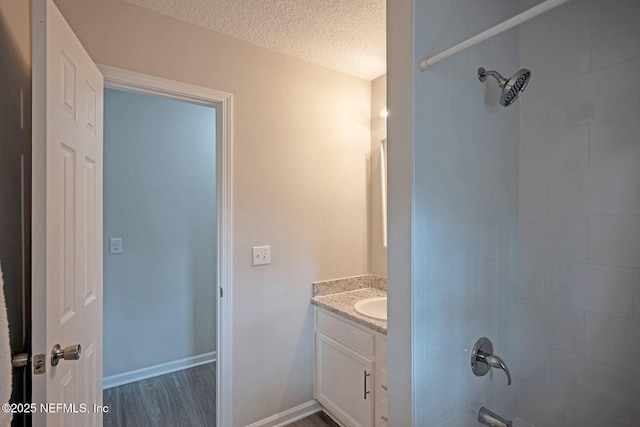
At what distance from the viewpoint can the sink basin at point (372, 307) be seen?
190 cm

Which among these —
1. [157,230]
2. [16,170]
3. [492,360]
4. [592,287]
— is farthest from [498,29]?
[157,230]

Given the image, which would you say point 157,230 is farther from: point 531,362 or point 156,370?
point 531,362

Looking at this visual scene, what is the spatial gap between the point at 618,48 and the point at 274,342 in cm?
218

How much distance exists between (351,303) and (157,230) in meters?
1.79

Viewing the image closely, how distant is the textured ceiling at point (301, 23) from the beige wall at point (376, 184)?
30 centimetres

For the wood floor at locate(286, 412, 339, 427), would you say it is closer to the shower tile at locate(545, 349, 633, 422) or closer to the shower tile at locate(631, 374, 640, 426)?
the shower tile at locate(545, 349, 633, 422)

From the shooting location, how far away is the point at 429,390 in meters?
1.12

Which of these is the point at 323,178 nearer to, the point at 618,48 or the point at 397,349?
the point at 397,349

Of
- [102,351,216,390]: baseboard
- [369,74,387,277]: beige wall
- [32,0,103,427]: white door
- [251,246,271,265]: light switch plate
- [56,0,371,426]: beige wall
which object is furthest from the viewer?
[102,351,216,390]: baseboard

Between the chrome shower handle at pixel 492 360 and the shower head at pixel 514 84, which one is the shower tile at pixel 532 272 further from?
the shower head at pixel 514 84

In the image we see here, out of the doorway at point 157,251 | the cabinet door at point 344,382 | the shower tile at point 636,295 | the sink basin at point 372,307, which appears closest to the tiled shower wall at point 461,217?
the shower tile at point 636,295

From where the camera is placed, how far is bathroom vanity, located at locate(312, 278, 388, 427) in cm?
164

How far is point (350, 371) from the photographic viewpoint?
182 centimetres

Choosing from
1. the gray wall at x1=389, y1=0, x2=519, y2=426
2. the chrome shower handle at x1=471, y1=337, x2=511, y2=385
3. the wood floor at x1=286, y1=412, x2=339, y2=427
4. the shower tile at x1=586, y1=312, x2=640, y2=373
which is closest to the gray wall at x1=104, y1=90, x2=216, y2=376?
the wood floor at x1=286, y1=412, x2=339, y2=427
